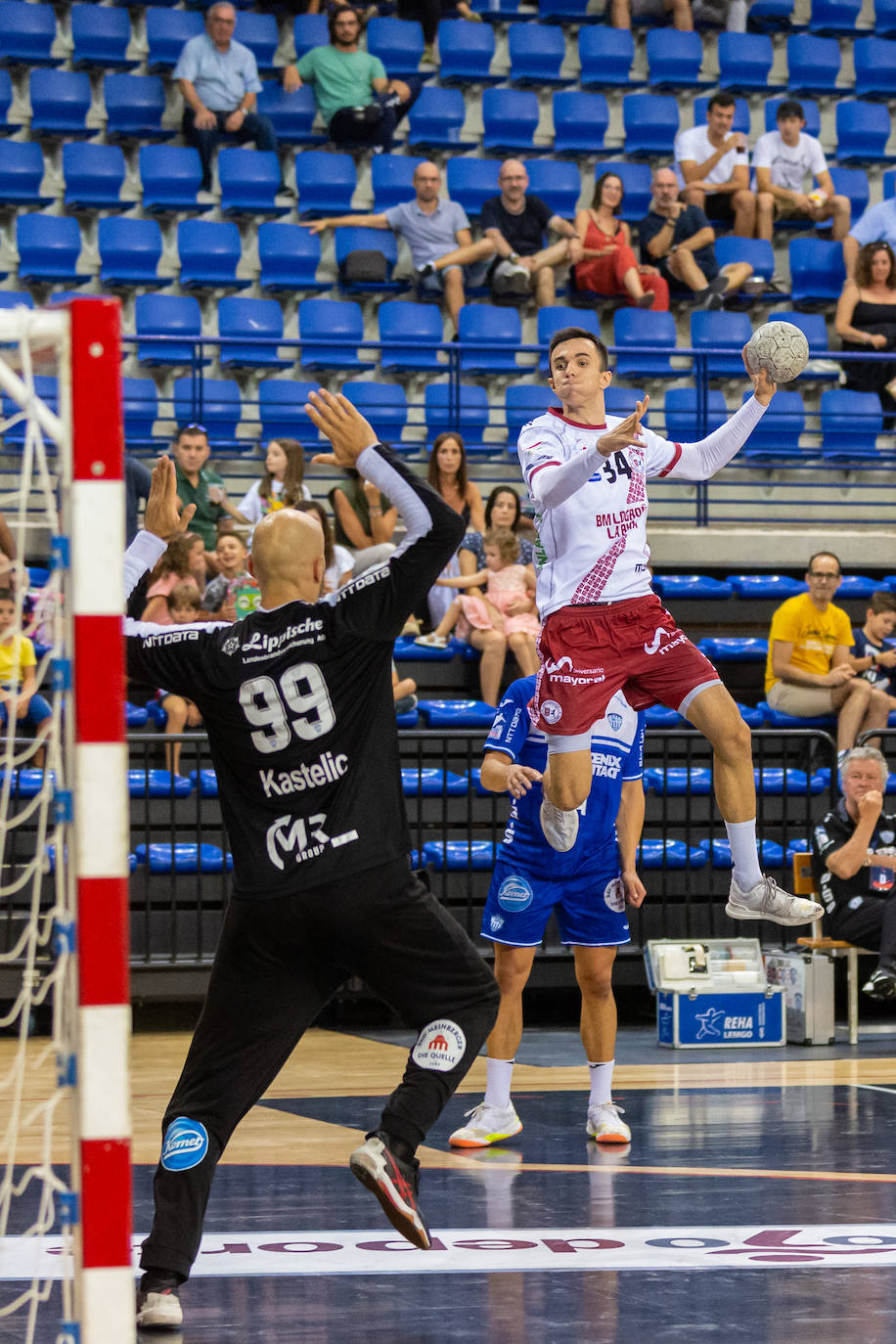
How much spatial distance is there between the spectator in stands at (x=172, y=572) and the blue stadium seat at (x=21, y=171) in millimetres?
4497

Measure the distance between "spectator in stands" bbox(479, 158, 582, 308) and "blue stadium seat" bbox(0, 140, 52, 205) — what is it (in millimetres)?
3699

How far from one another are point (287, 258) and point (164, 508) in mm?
11025

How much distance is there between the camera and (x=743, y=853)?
6.48 metres

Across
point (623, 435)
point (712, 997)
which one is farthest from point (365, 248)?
point (623, 435)

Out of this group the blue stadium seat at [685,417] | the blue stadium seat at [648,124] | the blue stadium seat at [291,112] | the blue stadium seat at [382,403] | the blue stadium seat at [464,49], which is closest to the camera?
the blue stadium seat at [382,403]

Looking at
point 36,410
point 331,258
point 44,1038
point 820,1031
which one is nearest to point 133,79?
point 331,258

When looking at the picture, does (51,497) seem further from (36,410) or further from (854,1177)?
(854,1177)

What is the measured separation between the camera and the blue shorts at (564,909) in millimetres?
7230

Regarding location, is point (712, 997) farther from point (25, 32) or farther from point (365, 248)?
point (25, 32)

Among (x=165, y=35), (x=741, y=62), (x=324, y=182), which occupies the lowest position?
(x=324, y=182)

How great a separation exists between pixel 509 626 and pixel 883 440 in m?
5.61

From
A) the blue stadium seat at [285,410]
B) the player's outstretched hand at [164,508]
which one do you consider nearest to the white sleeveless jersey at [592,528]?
the player's outstretched hand at [164,508]

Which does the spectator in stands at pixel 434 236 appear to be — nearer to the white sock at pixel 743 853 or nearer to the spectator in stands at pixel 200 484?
the spectator in stands at pixel 200 484

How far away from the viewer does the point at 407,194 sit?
1589 centimetres
